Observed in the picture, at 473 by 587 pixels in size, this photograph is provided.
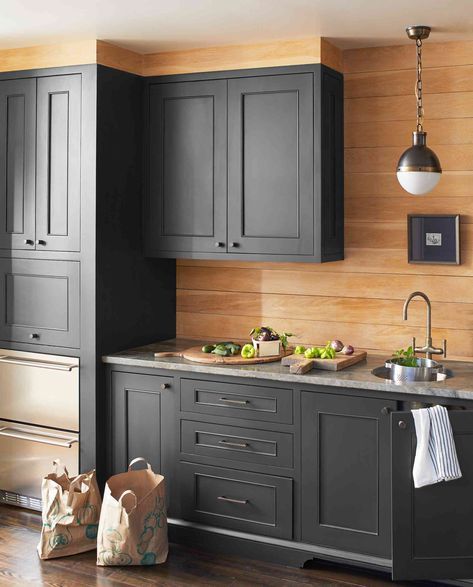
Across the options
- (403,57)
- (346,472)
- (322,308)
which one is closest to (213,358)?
(322,308)

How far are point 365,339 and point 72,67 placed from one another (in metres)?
1.88

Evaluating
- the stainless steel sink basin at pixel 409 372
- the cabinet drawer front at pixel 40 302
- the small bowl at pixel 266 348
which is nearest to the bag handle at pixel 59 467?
the cabinet drawer front at pixel 40 302

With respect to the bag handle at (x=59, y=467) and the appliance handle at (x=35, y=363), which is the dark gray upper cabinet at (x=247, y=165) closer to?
the appliance handle at (x=35, y=363)

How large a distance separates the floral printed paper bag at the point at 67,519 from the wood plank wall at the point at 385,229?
4.05 ft

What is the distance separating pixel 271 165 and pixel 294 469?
4.45 feet

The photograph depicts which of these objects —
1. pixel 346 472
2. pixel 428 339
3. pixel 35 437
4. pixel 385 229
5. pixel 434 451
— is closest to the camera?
pixel 434 451

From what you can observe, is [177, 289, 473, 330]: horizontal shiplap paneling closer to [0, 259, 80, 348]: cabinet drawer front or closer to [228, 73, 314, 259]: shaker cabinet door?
[228, 73, 314, 259]: shaker cabinet door

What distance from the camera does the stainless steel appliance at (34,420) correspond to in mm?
3967

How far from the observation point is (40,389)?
4.04 meters

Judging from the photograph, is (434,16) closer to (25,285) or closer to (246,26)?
(246,26)

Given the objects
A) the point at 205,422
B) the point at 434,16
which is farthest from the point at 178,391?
the point at 434,16

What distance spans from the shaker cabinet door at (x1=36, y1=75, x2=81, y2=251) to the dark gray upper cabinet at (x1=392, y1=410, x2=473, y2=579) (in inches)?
69.3

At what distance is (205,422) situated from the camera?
12.2ft

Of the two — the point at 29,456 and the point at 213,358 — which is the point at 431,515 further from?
the point at 29,456
